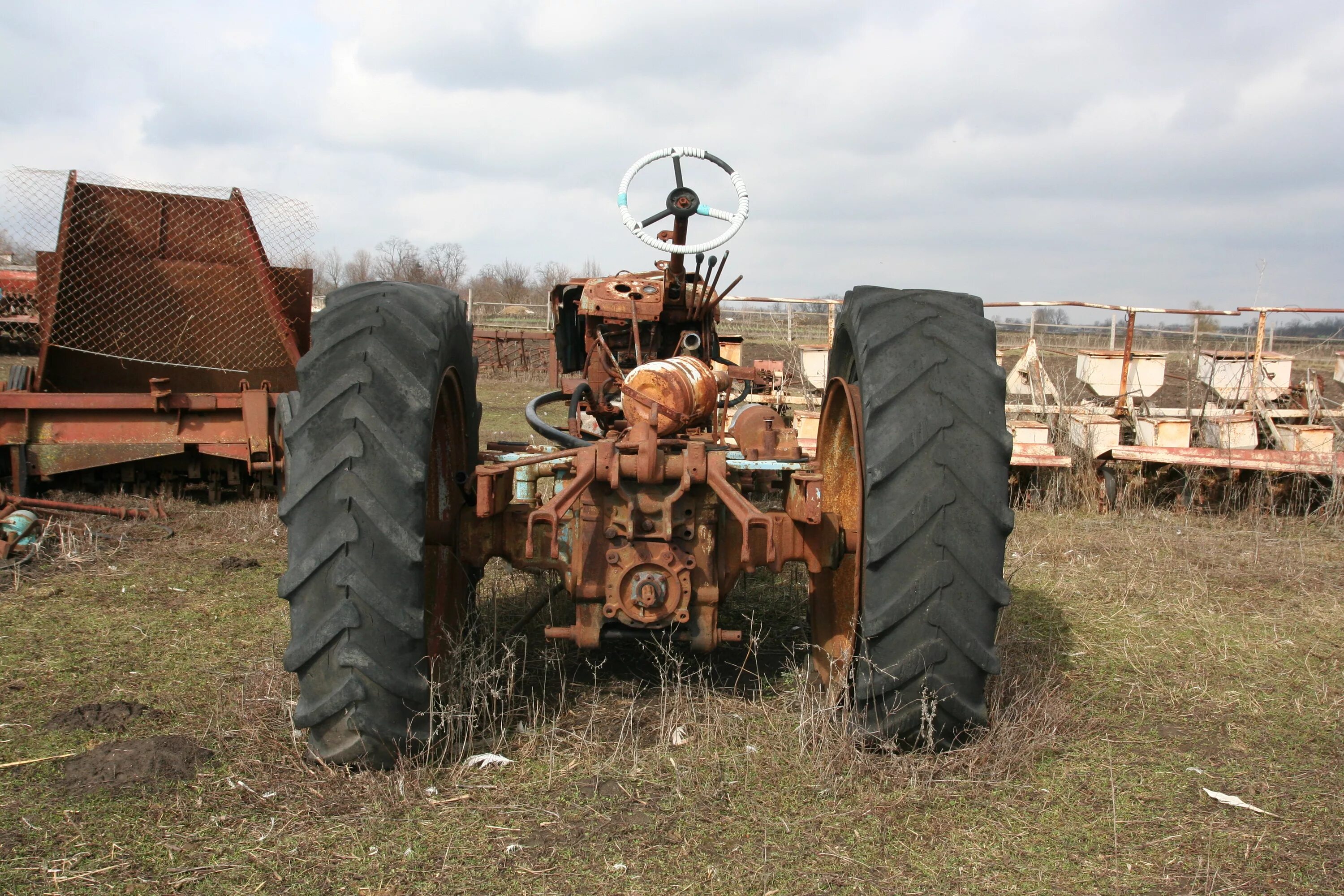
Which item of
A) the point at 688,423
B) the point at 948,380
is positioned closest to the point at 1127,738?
the point at 948,380

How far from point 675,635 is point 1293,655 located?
3.08 meters

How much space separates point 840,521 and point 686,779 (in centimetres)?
129

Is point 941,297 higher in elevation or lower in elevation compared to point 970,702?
higher

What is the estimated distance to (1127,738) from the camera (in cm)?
379

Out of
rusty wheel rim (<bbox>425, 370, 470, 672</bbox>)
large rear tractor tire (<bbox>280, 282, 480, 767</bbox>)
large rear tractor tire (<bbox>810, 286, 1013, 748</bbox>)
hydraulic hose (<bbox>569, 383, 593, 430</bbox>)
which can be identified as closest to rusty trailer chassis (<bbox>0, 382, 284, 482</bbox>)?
hydraulic hose (<bbox>569, 383, 593, 430</bbox>)

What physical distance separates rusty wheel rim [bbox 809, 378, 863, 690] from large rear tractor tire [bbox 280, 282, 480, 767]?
139cm

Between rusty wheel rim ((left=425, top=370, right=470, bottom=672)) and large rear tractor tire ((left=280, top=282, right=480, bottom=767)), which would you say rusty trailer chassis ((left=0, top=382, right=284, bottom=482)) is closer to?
rusty wheel rim ((left=425, top=370, right=470, bottom=672))

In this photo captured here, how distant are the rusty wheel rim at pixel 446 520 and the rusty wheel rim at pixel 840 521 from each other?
4.67ft

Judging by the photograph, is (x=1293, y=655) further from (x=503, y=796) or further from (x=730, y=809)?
(x=503, y=796)

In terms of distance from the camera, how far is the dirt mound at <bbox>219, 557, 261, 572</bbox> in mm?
6098

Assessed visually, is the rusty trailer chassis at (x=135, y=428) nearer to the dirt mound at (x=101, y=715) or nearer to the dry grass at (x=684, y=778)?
the dry grass at (x=684, y=778)

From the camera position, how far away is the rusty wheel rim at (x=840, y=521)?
11.4 ft

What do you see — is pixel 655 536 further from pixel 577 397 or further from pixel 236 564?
pixel 236 564

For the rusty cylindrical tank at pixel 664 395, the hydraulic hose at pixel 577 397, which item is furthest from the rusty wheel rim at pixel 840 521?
the hydraulic hose at pixel 577 397
